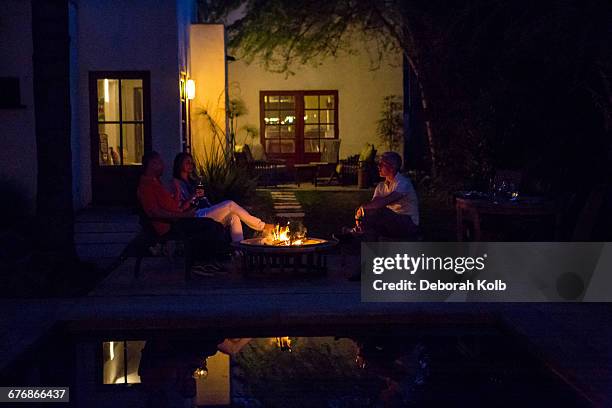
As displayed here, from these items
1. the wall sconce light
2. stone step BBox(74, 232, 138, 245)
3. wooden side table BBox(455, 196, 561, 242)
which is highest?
the wall sconce light

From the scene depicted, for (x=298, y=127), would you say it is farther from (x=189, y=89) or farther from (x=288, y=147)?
(x=189, y=89)

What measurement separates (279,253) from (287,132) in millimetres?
14184

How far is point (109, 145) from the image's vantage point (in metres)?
14.2

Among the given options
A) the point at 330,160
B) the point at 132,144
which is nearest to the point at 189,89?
the point at 132,144

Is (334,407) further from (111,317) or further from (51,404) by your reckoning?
(111,317)

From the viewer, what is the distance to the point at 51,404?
15.6 ft

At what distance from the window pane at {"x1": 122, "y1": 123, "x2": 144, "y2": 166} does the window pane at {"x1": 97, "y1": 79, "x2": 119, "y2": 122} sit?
0.26m

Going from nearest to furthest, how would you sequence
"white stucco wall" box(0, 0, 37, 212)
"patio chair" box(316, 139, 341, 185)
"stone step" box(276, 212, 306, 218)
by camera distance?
"white stucco wall" box(0, 0, 37, 212), "stone step" box(276, 212, 306, 218), "patio chair" box(316, 139, 341, 185)

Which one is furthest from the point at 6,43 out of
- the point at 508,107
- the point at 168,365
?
the point at 168,365

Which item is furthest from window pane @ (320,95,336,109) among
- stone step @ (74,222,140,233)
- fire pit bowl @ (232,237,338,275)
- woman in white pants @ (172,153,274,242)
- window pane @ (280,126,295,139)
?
fire pit bowl @ (232,237,338,275)

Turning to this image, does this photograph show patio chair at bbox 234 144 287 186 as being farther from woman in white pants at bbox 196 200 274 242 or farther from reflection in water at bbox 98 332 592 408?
reflection in water at bbox 98 332 592 408

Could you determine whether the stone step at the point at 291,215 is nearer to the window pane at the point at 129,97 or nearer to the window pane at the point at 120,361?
the window pane at the point at 129,97

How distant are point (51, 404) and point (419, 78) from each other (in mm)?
13026

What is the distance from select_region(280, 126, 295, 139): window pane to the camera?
21.8 metres
